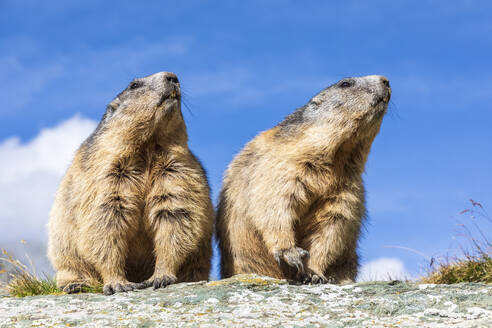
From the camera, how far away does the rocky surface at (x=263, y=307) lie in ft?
20.8

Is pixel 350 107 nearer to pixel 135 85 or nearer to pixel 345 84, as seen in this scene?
pixel 345 84

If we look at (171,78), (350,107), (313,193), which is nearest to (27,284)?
(171,78)

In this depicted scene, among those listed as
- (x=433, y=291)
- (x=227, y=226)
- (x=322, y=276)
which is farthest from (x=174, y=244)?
(x=433, y=291)

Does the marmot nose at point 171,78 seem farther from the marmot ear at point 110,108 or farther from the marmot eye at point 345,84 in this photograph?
the marmot eye at point 345,84

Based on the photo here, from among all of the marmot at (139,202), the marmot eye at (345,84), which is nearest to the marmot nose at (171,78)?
the marmot at (139,202)

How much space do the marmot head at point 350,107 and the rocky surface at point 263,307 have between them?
2.76 metres

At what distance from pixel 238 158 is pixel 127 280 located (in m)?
3.13

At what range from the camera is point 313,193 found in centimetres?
972

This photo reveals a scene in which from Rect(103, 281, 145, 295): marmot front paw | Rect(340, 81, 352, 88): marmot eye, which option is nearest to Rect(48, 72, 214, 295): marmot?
Rect(103, 281, 145, 295): marmot front paw

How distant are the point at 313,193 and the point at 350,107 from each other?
151cm

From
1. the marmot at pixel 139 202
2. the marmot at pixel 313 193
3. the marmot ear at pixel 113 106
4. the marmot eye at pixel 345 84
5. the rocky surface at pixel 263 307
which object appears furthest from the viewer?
the marmot eye at pixel 345 84

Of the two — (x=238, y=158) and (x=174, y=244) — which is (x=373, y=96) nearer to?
(x=238, y=158)

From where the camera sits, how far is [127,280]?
912 cm

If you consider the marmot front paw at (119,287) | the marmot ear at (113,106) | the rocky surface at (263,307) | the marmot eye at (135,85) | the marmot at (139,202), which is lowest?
the rocky surface at (263,307)
